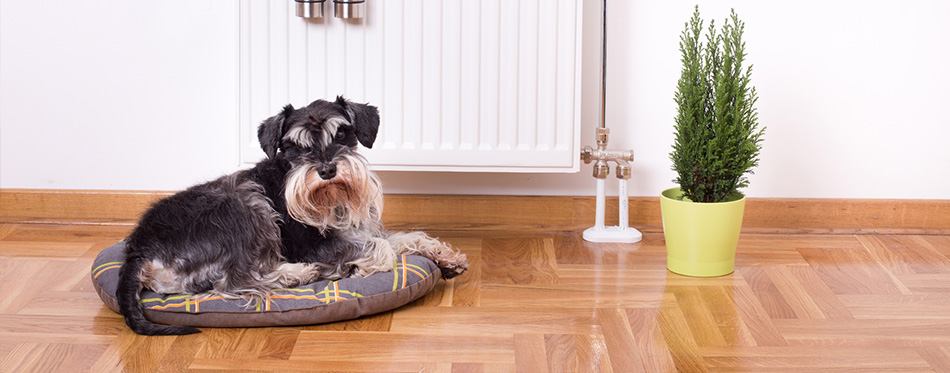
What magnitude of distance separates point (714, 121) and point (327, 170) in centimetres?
106

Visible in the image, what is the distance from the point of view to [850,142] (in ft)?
9.36

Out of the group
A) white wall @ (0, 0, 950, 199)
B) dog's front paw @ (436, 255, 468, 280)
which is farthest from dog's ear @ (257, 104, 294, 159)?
white wall @ (0, 0, 950, 199)

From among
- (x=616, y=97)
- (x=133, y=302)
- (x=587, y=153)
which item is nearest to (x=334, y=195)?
(x=133, y=302)

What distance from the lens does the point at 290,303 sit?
2.04m

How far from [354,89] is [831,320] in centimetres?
144

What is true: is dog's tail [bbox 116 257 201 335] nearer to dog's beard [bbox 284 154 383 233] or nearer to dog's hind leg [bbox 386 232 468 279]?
dog's beard [bbox 284 154 383 233]

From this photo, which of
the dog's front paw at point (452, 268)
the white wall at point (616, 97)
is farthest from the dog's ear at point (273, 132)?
the white wall at point (616, 97)

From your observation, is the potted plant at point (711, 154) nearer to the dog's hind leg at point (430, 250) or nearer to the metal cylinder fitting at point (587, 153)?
the metal cylinder fitting at point (587, 153)

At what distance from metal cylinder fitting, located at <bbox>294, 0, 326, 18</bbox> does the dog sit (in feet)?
1.77

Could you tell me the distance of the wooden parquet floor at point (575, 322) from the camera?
6.19ft

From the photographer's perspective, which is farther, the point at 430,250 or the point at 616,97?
the point at 616,97

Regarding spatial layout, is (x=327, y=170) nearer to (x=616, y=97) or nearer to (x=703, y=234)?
(x=703, y=234)

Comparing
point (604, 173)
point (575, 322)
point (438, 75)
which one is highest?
point (438, 75)

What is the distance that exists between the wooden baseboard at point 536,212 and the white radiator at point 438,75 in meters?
0.27
